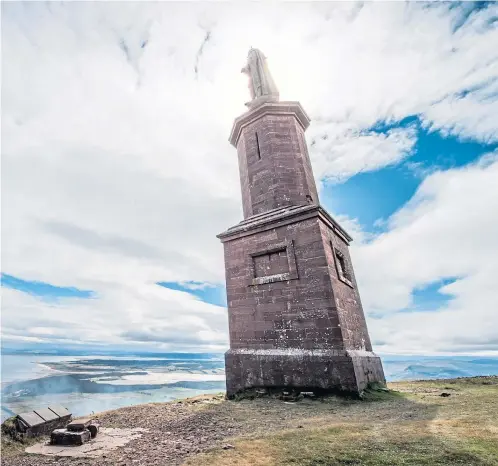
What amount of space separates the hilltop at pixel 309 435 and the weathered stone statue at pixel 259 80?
12.3 m

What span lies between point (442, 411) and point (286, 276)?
16.4 ft

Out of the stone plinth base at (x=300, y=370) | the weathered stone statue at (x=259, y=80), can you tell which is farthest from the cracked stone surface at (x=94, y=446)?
the weathered stone statue at (x=259, y=80)

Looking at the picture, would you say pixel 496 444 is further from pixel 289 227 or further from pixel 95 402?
pixel 95 402

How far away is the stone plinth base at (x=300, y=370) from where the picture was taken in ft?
24.8

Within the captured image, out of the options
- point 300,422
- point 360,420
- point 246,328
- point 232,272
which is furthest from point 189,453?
point 232,272

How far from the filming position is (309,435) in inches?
165

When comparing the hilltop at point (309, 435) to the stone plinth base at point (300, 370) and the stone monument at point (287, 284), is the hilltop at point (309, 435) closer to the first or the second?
the stone plinth base at point (300, 370)

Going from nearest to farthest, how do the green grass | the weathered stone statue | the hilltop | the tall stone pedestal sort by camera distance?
the green grass → the hilltop → the tall stone pedestal → the weathered stone statue

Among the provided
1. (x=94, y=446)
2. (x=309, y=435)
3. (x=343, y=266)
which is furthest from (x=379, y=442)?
(x=343, y=266)

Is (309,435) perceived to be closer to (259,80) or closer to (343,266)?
(343,266)

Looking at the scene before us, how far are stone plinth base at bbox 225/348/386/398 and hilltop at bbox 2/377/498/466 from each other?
631 millimetres

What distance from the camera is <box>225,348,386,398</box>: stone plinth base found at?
24.8 feet

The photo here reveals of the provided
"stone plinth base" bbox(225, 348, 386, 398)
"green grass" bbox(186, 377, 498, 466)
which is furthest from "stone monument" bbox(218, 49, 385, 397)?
"green grass" bbox(186, 377, 498, 466)

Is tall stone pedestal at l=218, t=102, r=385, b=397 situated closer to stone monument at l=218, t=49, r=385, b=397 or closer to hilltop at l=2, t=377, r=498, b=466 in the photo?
stone monument at l=218, t=49, r=385, b=397
